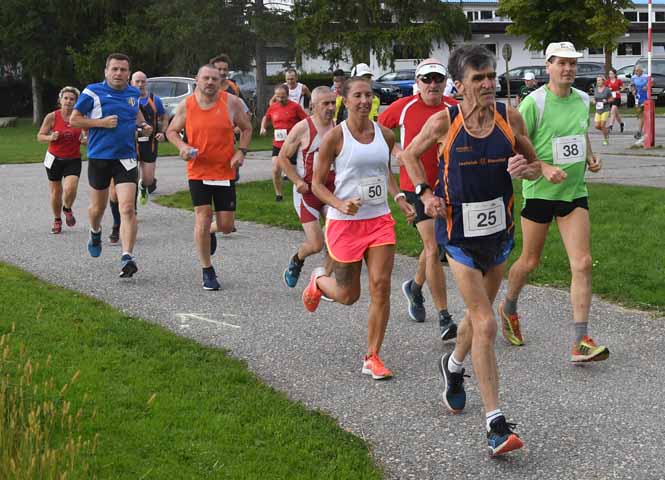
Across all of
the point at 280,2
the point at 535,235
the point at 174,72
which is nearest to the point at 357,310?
the point at 535,235

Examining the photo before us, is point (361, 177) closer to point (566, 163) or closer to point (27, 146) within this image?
point (566, 163)

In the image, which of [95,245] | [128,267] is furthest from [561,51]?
Answer: [95,245]

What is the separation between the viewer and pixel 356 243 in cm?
662

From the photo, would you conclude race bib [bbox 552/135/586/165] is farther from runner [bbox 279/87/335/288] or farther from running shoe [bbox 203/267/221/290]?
running shoe [bbox 203/267/221/290]

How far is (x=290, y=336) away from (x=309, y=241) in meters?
1.50

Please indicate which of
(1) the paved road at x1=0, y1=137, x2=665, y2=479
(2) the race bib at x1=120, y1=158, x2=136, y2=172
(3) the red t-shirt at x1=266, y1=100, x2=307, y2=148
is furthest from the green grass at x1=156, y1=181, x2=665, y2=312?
(2) the race bib at x1=120, y1=158, x2=136, y2=172

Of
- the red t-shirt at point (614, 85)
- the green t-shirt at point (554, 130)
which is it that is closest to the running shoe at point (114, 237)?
the green t-shirt at point (554, 130)

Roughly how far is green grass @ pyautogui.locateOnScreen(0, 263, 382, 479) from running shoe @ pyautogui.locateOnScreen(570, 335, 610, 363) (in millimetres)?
1822

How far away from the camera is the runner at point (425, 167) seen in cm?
743

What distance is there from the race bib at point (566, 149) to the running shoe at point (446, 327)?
1331 mm

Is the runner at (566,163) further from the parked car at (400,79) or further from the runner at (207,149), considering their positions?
the parked car at (400,79)

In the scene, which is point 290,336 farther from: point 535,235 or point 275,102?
point 275,102

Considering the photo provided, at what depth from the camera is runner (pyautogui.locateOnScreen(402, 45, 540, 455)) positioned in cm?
535

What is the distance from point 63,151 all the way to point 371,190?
23.7 ft
